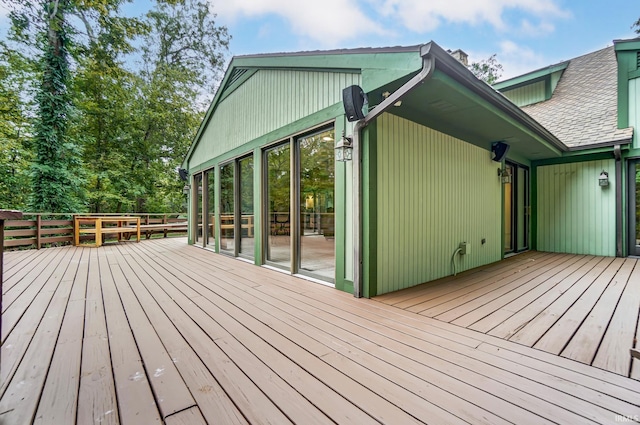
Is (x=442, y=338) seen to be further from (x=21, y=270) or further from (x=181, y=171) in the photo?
(x=181, y=171)

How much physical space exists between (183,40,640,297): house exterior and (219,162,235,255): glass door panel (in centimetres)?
5

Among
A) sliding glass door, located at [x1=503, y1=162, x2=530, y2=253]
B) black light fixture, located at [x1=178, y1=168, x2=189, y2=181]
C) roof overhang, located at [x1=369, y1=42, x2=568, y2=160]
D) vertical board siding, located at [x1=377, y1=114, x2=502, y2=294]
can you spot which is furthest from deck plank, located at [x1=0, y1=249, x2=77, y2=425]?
sliding glass door, located at [x1=503, y1=162, x2=530, y2=253]

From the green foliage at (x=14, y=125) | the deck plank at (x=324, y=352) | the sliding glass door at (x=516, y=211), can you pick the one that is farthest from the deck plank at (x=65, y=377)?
the green foliage at (x=14, y=125)

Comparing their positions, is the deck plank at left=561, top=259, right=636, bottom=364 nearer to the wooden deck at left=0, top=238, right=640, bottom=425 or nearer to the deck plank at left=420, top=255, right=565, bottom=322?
the wooden deck at left=0, top=238, right=640, bottom=425

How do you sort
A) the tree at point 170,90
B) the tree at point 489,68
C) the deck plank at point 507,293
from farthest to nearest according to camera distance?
the tree at point 489,68 → the tree at point 170,90 → the deck plank at point 507,293

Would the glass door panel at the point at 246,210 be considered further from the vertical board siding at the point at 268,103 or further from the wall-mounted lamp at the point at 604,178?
the wall-mounted lamp at the point at 604,178

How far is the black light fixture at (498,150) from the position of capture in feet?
15.6

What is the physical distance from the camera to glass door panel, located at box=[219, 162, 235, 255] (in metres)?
5.78

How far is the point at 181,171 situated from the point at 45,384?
796 cm

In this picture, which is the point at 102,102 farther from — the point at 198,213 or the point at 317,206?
the point at 317,206

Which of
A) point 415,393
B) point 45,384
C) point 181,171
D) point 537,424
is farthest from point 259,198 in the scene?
point 181,171

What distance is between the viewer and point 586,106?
6281mm

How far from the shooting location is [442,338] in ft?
6.39

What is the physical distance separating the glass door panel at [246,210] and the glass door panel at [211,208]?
147 cm
